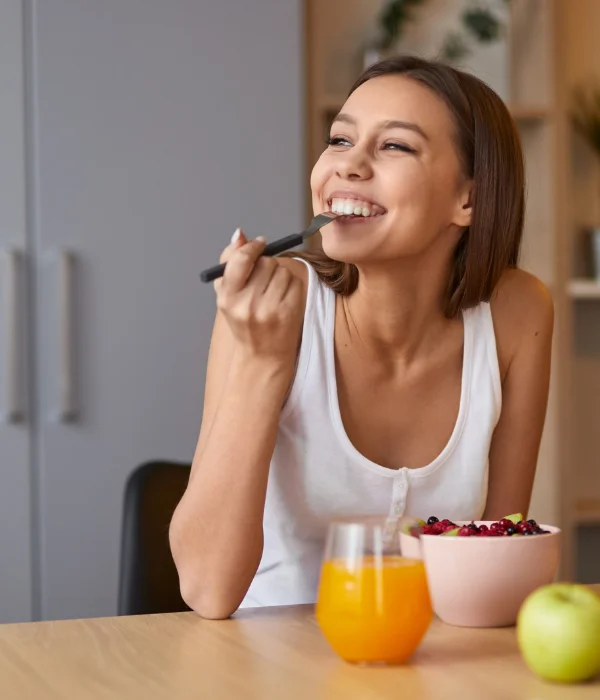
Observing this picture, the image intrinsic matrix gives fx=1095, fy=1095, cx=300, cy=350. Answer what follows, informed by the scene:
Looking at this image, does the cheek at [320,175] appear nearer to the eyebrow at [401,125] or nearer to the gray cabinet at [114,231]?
the eyebrow at [401,125]

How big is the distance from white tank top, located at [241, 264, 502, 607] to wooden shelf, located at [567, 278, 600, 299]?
4.59ft

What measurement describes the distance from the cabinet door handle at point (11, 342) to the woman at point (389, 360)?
3.01 ft

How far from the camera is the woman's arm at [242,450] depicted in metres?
1.24

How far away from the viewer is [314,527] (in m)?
1.49

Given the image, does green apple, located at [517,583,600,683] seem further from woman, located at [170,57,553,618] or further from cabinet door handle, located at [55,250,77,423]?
cabinet door handle, located at [55,250,77,423]

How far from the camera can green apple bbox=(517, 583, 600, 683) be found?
0.89 meters

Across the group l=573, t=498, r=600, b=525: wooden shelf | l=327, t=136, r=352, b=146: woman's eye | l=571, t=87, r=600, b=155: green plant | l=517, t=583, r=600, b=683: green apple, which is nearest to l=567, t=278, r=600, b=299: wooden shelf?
l=571, t=87, r=600, b=155: green plant

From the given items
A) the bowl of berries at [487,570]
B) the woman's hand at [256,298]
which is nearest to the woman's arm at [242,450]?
the woman's hand at [256,298]

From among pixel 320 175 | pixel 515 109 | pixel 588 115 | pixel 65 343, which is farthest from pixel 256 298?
pixel 588 115

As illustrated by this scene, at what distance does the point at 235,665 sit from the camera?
0.95 metres

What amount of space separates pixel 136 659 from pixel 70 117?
164 cm

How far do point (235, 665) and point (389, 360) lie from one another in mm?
693

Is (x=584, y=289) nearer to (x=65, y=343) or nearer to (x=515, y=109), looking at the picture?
(x=515, y=109)

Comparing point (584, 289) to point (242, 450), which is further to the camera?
point (584, 289)
